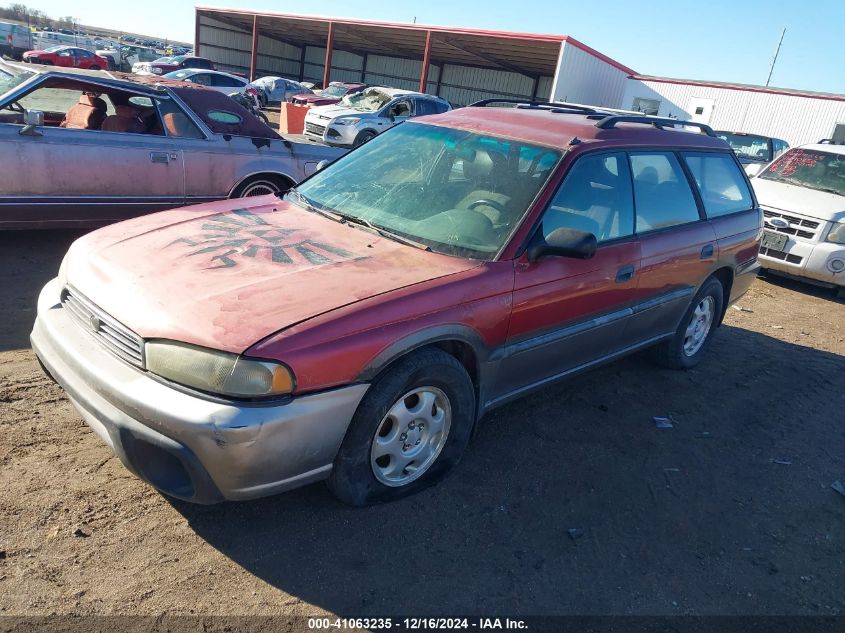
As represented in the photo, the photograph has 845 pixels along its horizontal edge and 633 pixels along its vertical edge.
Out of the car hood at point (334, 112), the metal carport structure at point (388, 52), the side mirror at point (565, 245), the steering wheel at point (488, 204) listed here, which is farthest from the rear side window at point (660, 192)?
the metal carport structure at point (388, 52)

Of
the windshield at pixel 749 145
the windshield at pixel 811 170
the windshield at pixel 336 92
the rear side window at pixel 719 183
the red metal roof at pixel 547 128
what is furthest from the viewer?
the windshield at pixel 336 92

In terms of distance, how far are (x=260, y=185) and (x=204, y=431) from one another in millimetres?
5026

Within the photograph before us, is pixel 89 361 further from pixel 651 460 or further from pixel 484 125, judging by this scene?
pixel 651 460

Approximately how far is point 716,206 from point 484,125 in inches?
82.1

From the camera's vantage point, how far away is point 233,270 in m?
2.86

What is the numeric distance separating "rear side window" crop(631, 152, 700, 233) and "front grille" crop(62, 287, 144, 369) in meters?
2.96

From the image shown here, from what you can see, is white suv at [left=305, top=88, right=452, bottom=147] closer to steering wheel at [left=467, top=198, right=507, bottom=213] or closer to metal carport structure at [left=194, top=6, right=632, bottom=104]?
metal carport structure at [left=194, top=6, right=632, bottom=104]

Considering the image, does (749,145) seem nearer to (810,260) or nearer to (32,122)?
(810,260)

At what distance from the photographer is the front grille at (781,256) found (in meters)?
8.01

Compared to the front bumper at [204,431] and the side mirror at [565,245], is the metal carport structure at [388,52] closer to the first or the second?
the side mirror at [565,245]

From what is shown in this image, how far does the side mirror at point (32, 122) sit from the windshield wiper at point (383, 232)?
3.43 metres

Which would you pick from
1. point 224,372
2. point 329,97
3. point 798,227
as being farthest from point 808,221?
point 329,97

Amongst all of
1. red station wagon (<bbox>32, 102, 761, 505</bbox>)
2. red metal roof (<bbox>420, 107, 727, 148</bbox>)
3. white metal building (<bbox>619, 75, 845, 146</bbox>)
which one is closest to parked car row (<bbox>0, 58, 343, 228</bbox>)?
red station wagon (<bbox>32, 102, 761, 505</bbox>)

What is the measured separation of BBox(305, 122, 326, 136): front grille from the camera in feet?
57.7
